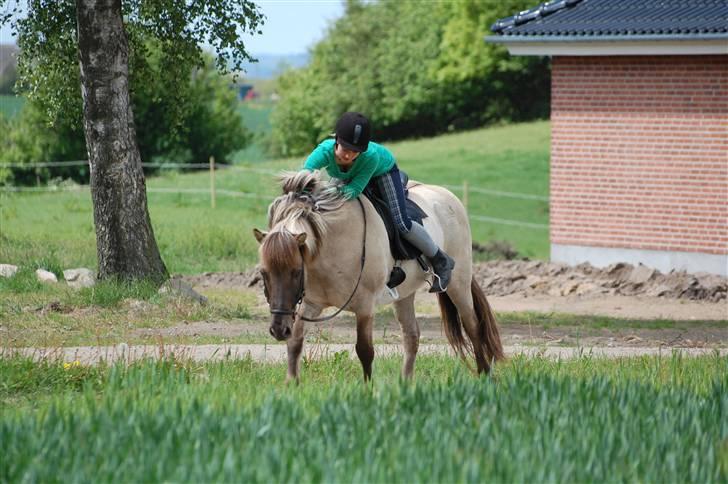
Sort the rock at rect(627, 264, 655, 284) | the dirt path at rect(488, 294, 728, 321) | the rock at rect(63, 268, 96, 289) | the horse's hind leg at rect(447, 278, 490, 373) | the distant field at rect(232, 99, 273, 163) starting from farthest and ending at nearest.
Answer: the distant field at rect(232, 99, 273, 163), the rock at rect(627, 264, 655, 284), the dirt path at rect(488, 294, 728, 321), the rock at rect(63, 268, 96, 289), the horse's hind leg at rect(447, 278, 490, 373)

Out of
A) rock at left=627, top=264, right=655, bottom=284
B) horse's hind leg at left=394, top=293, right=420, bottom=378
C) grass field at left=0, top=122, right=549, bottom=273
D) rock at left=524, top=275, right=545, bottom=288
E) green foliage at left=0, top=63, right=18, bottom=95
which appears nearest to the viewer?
horse's hind leg at left=394, top=293, right=420, bottom=378

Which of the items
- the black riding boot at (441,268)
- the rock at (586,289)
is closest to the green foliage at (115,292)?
the black riding boot at (441,268)

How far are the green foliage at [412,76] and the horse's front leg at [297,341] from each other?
2020 inches

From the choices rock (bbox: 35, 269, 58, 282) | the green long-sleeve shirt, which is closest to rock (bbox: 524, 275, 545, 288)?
rock (bbox: 35, 269, 58, 282)

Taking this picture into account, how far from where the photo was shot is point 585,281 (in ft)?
64.2

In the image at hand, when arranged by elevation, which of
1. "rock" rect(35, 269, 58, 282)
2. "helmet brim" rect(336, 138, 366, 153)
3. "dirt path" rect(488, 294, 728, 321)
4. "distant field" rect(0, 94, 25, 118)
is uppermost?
"distant field" rect(0, 94, 25, 118)

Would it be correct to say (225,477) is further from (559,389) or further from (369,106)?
(369,106)

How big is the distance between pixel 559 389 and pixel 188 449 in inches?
104

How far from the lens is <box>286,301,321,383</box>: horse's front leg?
30.0 feet

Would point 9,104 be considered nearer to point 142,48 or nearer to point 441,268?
point 142,48

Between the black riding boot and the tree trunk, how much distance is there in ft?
19.8

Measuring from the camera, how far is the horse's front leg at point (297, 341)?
9.13 metres

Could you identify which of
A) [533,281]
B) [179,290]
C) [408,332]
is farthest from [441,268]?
[533,281]

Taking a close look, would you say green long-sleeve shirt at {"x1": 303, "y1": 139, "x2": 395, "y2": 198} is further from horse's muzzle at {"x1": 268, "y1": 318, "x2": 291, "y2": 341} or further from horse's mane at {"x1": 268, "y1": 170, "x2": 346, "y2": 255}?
horse's muzzle at {"x1": 268, "y1": 318, "x2": 291, "y2": 341}
